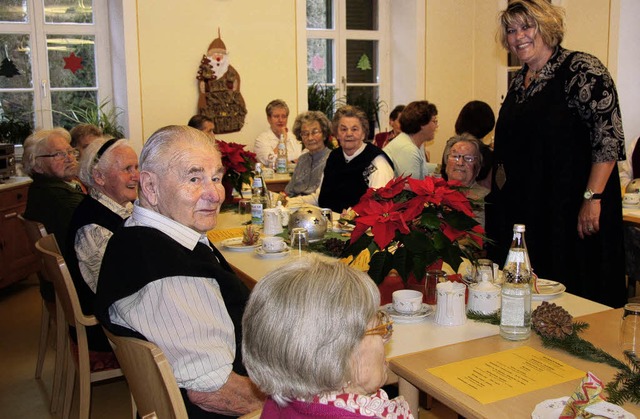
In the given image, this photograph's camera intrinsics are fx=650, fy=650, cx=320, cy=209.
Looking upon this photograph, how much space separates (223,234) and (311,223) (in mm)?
517

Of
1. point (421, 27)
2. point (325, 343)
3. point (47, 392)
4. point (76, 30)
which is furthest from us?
point (421, 27)

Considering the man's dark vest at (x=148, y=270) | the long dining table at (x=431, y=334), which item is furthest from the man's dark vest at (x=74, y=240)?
the long dining table at (x=431, y=334)

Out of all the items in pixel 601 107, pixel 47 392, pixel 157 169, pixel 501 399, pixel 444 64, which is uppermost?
pixel 444 64

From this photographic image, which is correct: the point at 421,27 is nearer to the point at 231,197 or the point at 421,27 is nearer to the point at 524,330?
the point at 231,197

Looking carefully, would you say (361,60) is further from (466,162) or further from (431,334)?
(431,334)

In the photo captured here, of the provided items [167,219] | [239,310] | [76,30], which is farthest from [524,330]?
[76,30]

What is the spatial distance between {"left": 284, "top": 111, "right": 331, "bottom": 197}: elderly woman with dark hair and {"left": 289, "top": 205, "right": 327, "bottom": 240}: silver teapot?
164cm

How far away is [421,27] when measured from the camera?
7.12 metres

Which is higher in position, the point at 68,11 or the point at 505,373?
the point at 68,11

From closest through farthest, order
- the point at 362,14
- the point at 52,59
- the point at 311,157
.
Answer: the point at 311,157
the point at 52,59
the point at 362,14

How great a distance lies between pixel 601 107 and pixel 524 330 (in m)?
1.32

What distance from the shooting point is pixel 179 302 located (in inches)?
61.4

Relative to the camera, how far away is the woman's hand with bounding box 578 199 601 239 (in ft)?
8.84

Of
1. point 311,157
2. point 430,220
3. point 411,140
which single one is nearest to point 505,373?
point 430,220
